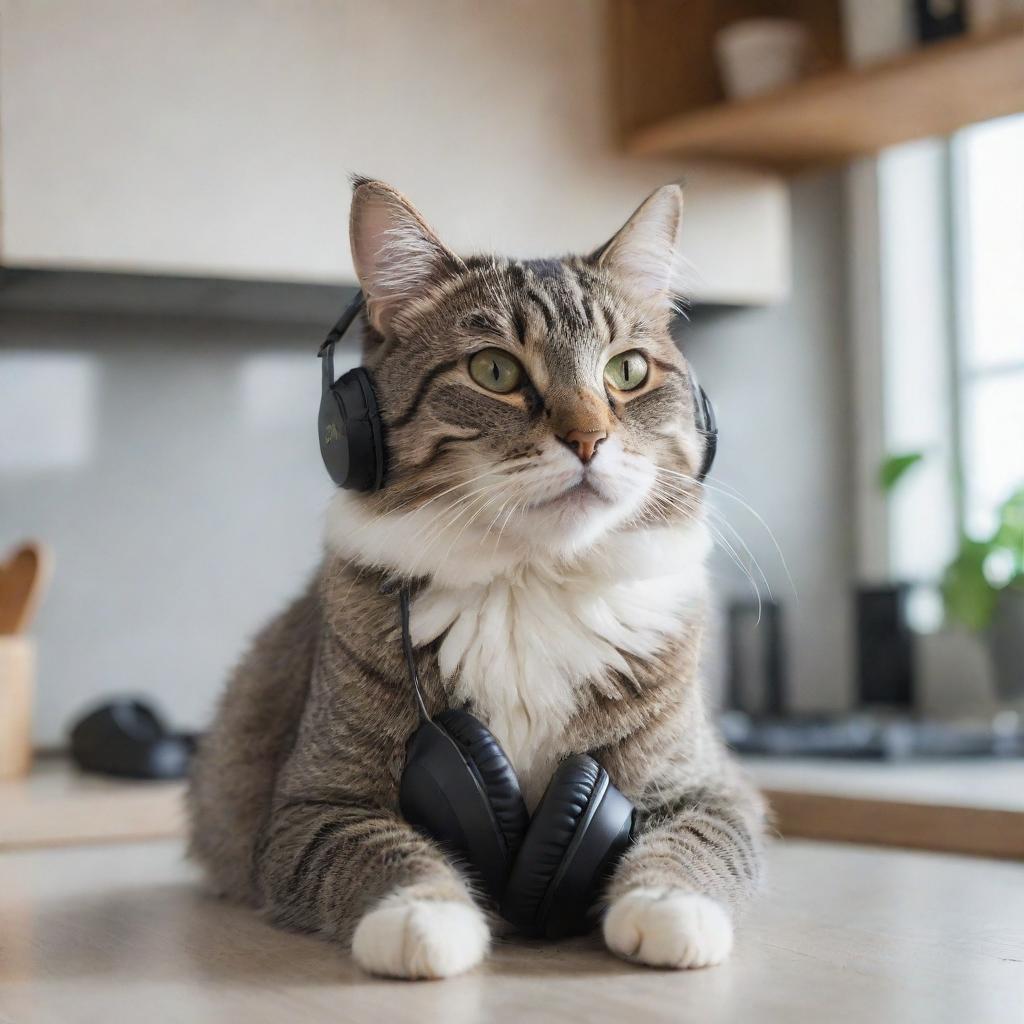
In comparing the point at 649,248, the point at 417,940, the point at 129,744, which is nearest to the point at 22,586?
the point at 129,744

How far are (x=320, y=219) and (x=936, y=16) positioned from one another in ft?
3.48

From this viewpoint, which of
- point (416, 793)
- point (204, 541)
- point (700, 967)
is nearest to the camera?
point (700, 967)

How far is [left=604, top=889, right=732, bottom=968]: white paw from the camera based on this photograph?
1.03 metres

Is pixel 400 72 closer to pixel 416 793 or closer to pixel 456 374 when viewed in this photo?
pixel 456 374

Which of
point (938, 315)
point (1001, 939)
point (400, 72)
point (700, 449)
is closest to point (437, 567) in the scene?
point (700, 449)

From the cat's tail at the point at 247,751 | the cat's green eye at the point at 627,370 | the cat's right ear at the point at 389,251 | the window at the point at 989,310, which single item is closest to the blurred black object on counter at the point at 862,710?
the window at the point at 989,310

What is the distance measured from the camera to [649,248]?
1.37 meters

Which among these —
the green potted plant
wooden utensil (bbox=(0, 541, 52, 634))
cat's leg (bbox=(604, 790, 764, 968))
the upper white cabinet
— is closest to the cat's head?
cat's leg (bbox=(604, 790, 764, 968))

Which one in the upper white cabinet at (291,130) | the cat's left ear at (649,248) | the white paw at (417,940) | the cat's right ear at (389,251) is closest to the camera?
the white paw at (417,940)

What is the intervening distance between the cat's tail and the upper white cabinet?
31.4 inches

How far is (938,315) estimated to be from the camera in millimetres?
2805

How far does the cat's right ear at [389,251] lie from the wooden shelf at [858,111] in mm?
1156

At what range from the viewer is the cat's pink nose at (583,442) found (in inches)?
44.1

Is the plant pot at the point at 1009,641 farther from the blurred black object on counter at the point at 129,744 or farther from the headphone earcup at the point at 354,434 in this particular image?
the headphone earcup at the point at 354,434
